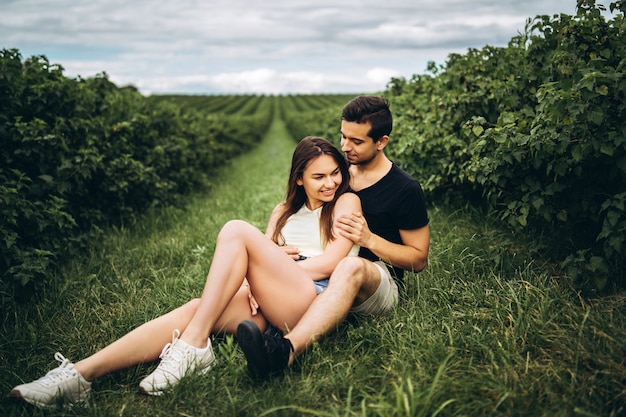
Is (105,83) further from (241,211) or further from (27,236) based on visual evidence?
(27,236)

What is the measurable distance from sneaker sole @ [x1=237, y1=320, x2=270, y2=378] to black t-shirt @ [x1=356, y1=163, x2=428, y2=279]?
1.09m

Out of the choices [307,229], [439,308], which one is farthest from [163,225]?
[439,308]

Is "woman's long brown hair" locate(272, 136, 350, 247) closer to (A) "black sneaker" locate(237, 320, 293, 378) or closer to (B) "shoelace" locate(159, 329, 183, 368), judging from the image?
(A) "black sneaker" locate(237, 320, 293, 378)

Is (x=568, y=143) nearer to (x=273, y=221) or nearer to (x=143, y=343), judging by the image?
(x=273, y=221)

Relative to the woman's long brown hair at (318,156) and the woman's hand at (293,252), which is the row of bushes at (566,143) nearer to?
the woman's long brown hair at (318,156)

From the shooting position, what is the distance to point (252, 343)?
217 centimetres

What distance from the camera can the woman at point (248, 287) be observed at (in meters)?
2.37

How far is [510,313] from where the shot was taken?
2680mm

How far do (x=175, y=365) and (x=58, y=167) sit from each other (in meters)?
2.81

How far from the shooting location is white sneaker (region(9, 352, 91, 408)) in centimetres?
223

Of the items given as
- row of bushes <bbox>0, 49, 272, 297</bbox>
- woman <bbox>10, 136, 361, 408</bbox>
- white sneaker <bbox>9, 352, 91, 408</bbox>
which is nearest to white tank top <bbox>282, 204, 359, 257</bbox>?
woman <bbox>10, 136, 361, 408</bbox>

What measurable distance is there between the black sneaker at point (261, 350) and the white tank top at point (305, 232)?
2.51ft

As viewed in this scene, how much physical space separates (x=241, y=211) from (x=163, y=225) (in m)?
1.22

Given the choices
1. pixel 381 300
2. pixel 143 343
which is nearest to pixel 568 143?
pixel 381 300
